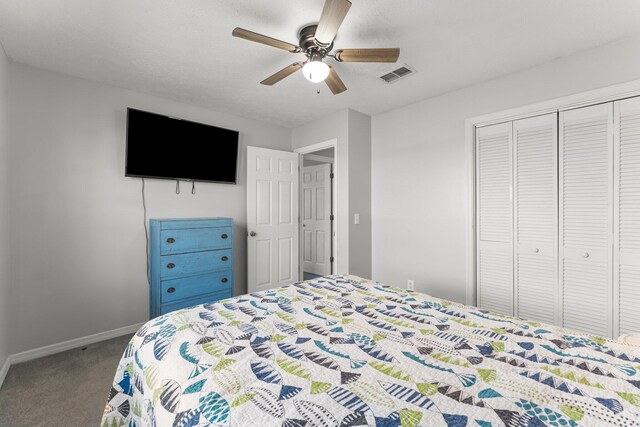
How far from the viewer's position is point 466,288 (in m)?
2.96

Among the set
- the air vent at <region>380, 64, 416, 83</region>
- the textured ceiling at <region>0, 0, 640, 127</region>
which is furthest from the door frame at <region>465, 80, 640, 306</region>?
the air vent at <region>380, 64, 416, 83</region>

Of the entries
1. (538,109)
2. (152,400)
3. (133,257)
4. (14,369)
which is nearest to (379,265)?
(538,109)

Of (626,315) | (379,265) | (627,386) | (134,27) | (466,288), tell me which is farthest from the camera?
(379,265)

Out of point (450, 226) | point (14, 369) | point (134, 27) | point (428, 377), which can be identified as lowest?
point (14, 369)

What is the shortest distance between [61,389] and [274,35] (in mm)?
2905

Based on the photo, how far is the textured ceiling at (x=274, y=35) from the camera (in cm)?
182

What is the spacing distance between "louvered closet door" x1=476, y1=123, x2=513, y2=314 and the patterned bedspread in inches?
55.3

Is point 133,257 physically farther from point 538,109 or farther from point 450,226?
point 538,109

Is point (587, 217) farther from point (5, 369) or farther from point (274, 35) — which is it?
point (5, 369)

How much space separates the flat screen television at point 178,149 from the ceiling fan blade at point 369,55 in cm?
202

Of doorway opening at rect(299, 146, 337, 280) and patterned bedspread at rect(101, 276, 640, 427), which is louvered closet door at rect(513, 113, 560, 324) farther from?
doorway opening at rect(299, 146, 337, 280)

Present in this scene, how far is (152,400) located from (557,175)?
3.05m

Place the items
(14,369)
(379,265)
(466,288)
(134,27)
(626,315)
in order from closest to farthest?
(134,27) → (626,315) → (14,369) → (466,288) → (379,265)

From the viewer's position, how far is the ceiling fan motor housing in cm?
195
